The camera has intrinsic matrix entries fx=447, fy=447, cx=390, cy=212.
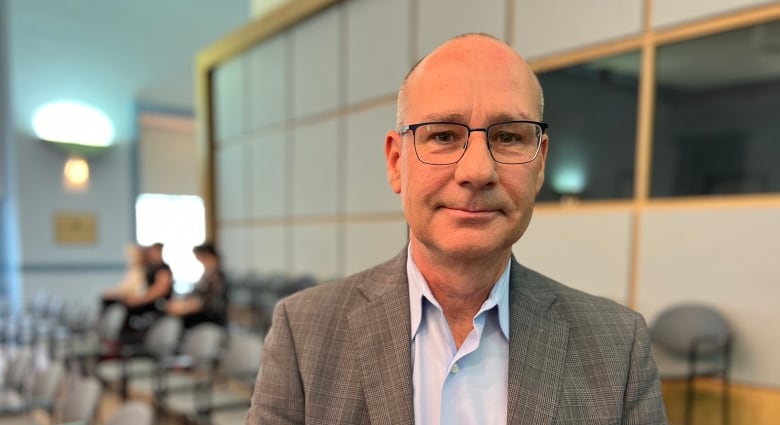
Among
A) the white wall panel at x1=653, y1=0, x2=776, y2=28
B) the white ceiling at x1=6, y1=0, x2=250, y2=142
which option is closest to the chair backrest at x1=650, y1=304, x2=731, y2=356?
the white wall panel at x1=653, y1=0, x2=776, y2=28

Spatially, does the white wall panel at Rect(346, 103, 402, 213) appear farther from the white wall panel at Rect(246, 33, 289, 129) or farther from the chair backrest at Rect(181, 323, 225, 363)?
the chair backrest at Rect(181, 323, 225, 363)

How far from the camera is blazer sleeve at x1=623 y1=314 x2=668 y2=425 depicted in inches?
32.1

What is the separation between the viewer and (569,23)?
10.8ft

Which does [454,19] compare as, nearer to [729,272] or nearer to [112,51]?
[729,272]

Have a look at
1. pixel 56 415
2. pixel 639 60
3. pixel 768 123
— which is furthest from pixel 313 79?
pixel 768 123

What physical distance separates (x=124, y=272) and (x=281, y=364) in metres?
10.7

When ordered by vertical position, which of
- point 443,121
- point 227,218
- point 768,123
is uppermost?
point 768,123

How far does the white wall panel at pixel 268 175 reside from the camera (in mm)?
6332

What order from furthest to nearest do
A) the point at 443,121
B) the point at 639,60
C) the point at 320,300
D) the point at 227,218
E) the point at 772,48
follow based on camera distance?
Answer: the point at 227,218 < the point at 639,60 < the point at 772,48 < the point at 320,300 < the point at 443,121

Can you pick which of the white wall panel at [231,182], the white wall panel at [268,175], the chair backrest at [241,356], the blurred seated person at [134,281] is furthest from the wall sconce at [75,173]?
the chair backrest at [241,356]

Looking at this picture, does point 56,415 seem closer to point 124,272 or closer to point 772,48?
point 772,48

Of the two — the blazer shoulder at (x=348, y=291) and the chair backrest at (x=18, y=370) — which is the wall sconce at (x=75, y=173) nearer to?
the chair backrest at (x=18, y=370)

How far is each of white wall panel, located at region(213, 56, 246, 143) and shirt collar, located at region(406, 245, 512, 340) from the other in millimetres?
6777

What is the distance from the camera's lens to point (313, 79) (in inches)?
227
